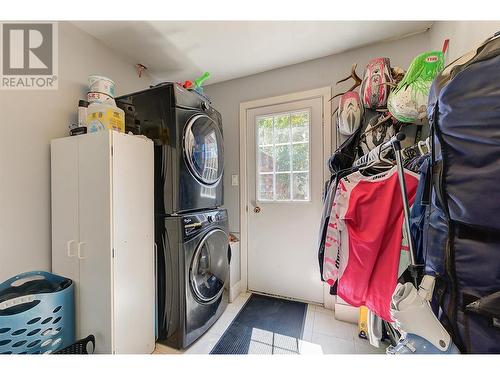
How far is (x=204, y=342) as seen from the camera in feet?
4.65

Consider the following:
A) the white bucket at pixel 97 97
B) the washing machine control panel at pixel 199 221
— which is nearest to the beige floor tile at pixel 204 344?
the washing machine control panel at pixel 199 221

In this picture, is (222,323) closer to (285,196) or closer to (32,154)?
(285,196)

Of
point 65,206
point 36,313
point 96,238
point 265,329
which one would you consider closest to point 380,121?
point 265,329

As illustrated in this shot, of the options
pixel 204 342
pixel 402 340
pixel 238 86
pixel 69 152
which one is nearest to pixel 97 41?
pixel 69 152

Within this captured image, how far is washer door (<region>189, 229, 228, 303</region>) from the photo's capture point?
1.42 m

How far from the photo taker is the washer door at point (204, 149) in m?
1.40

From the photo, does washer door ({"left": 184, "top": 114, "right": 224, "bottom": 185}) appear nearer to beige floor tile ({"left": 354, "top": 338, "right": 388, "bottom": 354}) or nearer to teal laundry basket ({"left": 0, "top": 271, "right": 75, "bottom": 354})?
teal laundry basket ({"left": 0, "top": 271, "right": 75, "bottom": 354})

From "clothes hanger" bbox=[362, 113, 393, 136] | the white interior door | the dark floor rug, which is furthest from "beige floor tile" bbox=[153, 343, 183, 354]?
"clothes hanger" bbox=[362, 113, 393, 136]

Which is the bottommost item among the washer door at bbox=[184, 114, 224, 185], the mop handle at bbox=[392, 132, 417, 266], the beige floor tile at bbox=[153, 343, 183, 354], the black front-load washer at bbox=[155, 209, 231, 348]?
the beige floor tile at bbox=[153, 343, 183, 354]

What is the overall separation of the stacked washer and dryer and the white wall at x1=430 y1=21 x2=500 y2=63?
5.24ft

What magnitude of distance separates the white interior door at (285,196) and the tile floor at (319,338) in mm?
237

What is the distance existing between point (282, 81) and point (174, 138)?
1325 millimetres

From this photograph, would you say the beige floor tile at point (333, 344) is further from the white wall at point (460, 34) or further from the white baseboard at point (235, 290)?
the white wall at point (460, 34)
